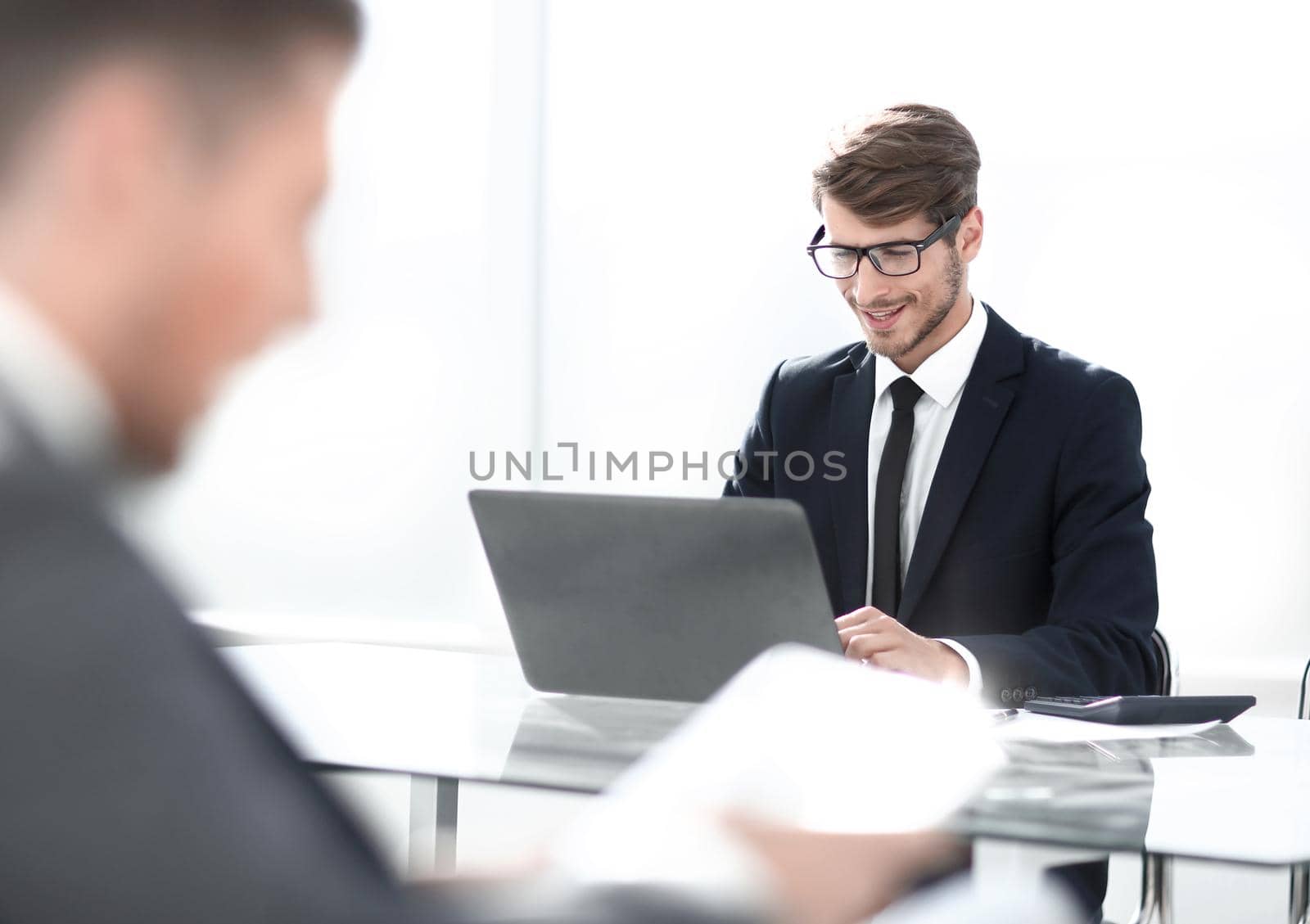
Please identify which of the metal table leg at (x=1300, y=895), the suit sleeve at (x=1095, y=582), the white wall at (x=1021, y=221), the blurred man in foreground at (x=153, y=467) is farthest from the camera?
the white wall at (x=1021, y=221)

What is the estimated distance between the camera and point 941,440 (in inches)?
96.7

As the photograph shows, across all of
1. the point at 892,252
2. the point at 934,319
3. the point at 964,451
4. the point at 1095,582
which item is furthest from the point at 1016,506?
the point at 892,252

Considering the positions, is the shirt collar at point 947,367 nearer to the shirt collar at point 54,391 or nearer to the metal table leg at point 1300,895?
the metal table leg at point 1300,895

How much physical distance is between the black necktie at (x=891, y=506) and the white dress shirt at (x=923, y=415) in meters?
0.02

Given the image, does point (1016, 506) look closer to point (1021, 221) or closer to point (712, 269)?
point (1021, 221)

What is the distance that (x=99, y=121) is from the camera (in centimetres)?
49

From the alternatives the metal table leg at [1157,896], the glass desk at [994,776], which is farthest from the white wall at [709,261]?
the metal table leg at [1157,896]

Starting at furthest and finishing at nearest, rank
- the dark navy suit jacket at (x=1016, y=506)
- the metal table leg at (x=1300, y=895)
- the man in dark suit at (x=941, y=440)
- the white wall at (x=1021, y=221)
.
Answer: the white wall at (x=1021, y=221) → the man in dark suit at (x=941, y=440) → the dark navy suit jacket at (x=1016, y=506) → the metal table leg at (x=1300, y=895)

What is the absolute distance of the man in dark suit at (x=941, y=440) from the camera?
89.6 inches

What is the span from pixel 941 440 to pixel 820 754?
6.38 ft

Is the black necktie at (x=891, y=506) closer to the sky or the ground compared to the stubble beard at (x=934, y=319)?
closer to the ground

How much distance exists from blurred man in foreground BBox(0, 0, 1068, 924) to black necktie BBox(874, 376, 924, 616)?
1756mm

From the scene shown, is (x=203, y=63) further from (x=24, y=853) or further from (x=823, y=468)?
(x=823, y=468)

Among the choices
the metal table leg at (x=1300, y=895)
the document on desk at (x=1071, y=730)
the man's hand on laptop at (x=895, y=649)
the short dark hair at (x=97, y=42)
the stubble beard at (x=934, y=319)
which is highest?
the short dark hair at (x=97, y=42)
